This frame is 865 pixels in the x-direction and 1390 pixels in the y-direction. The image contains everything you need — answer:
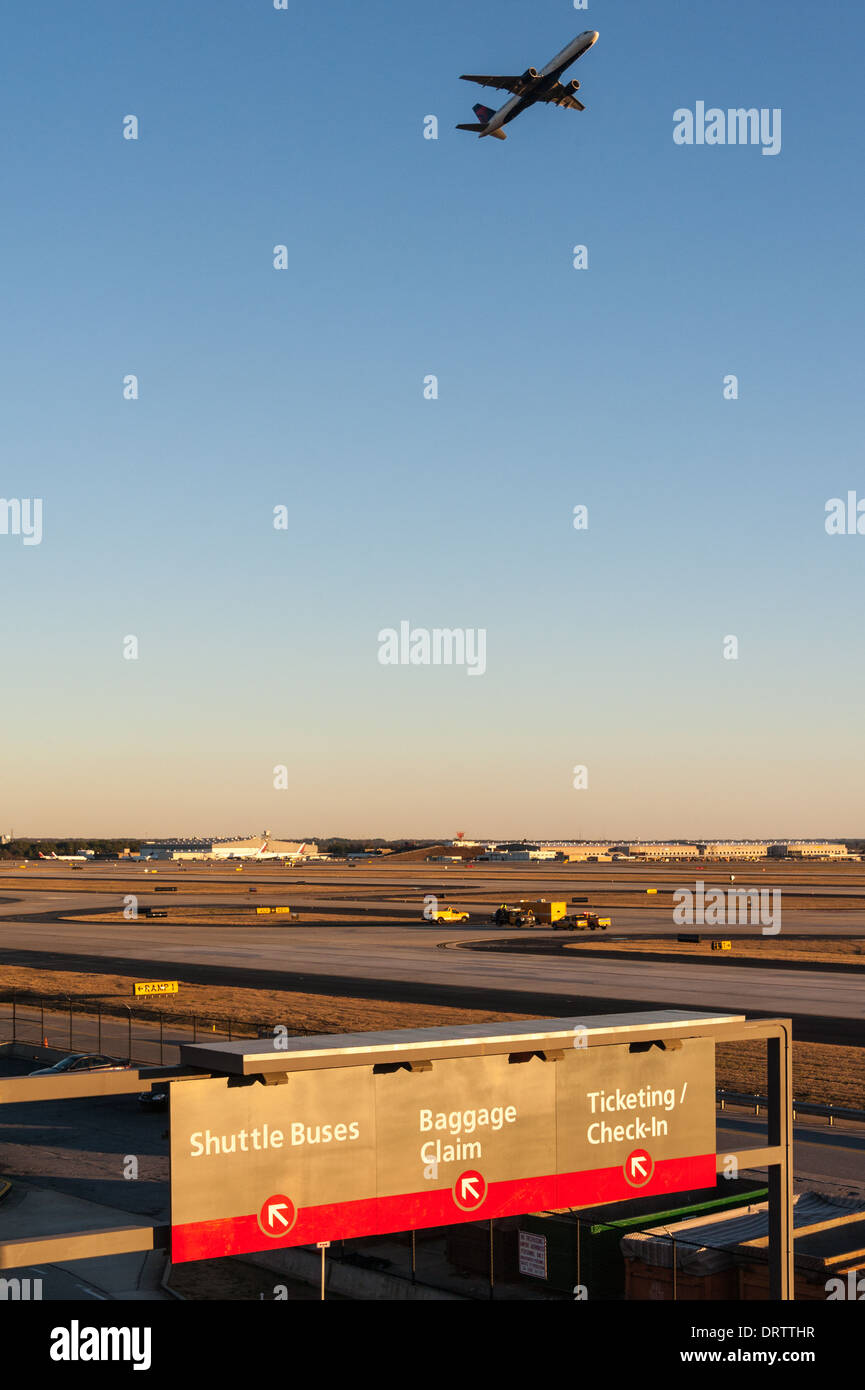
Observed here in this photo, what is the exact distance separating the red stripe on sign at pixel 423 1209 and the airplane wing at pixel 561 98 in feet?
216

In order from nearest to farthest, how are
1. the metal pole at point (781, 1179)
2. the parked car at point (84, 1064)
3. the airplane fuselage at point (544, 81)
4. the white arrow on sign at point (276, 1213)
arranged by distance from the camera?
the white arrow on sign at point (276, 1213), the metal pole at point (781, 1179), the parked car at point (84, 1064), the airplane fuselage at point (544, 81)

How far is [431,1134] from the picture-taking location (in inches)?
499

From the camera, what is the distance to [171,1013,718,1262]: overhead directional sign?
11516 millimetres

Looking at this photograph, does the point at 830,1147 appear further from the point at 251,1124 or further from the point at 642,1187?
the point at 251,1124

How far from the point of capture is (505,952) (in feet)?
324

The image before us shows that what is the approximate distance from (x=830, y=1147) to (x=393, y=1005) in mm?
32845

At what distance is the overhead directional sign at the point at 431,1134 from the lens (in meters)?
11.5

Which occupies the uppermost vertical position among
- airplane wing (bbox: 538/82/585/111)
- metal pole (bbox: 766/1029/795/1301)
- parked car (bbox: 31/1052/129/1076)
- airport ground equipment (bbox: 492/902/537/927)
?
airplane wing (bbox: 538/82/585/111)

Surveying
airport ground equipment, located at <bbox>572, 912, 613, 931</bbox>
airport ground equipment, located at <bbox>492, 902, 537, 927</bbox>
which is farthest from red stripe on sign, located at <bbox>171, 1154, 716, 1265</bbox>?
airport ground equipment, located at <bbox>492, 902, 537, 927</bbox>

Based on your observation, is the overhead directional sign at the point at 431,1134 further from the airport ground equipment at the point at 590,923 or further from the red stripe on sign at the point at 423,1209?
the airport ground equipment at the point at 590,923

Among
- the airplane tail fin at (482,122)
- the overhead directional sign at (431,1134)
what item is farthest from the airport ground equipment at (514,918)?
the overhead directional sign at (431,1134)

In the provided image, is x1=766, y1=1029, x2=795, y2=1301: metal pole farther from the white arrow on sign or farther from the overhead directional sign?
the white arrow on sign
